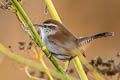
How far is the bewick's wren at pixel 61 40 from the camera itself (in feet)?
8.63

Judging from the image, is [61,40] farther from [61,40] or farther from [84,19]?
[84,19]

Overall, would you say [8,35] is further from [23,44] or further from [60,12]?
[23,44]

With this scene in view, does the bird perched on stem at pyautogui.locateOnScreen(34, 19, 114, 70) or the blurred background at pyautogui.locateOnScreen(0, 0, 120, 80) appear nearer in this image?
the bird perched on stem at pyautogui.locateOnScreen(34, 19, 114, 70)

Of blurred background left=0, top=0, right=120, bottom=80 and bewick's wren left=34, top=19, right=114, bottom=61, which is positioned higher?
bewick's wren left=34, top=19, right=114, bottom=61

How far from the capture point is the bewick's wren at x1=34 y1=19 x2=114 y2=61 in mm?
2629

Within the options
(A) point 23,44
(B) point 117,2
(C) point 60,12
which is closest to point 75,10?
(C) point 60,12

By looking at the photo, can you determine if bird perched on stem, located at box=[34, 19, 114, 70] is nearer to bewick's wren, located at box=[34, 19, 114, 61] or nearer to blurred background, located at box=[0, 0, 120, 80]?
bewick's wren, located at box=[34, 19, 114, 61]

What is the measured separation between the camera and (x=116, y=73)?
107 inches

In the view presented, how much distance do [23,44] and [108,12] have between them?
5.95 metres

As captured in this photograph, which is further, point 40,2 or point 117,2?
point 117,2

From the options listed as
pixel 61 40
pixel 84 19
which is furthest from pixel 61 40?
pixel 84 19

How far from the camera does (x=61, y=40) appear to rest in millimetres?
2689

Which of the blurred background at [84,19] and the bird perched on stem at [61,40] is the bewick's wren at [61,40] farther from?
the blurred background at [84,19]

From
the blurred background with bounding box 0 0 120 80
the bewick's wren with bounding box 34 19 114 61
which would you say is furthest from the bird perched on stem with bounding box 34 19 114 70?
the blurred background with bounding box 0 0 120 80
